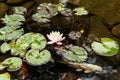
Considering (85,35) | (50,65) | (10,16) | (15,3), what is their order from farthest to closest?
(15,3) → (10,16) → (85,35) → (50,65)

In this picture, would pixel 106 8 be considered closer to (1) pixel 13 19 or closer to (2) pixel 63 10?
(2) pixel 63 10

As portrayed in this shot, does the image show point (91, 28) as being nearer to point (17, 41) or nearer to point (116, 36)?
point (116, 36)

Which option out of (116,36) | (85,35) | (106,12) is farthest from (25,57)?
(106,12)

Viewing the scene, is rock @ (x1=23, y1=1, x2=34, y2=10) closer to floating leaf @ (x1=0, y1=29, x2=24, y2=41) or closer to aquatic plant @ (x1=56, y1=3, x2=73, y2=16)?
aquatic plant @ (x1=56, y1=3, x2=73, y2=16)

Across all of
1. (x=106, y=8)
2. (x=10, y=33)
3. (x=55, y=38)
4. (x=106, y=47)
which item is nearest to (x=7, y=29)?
(x=10, y=33)

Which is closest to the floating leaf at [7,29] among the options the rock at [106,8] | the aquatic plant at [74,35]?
the aquatic plant at [74,35]

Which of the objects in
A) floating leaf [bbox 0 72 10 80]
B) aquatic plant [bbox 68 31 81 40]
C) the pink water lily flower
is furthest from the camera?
aquatic plant [bbox 68 31 81 40]

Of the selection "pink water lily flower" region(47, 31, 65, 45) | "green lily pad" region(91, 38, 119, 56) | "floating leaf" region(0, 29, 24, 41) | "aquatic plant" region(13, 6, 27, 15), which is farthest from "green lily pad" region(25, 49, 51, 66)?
"aquatic plant" region(13, 6, 27, 15)
